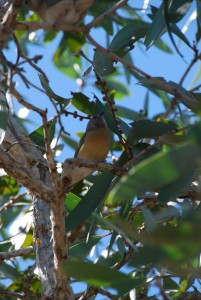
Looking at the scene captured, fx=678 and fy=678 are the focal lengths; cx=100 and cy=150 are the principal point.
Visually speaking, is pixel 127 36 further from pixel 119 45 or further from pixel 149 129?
pixel 149 129

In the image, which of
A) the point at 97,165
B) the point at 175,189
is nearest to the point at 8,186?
the point at 97,165

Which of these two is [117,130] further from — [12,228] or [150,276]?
[12,228]

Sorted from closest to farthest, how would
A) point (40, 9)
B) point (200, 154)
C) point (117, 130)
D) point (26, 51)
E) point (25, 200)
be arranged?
point (200, 154)
point (40, 9)
point (117, 130)
point (25, 200)
point (26, 51)

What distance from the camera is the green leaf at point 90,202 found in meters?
2.89

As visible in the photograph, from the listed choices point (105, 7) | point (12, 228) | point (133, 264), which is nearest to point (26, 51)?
point (105, 7)

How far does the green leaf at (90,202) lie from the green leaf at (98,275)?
3.38ft

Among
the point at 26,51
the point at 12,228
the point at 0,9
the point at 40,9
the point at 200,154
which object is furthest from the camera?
the point at 26,51

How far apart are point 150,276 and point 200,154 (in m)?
1.69

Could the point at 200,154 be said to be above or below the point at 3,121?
below

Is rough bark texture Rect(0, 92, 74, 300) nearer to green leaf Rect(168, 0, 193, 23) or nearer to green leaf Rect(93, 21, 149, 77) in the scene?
green leaf Rect(93, 21, 149, 77)

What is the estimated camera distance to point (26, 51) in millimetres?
5320

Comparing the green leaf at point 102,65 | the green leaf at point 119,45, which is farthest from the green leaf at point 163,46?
the green leaf at point 102,65

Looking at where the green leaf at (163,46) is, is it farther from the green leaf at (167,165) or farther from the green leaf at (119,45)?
the green leaf at (167,165)

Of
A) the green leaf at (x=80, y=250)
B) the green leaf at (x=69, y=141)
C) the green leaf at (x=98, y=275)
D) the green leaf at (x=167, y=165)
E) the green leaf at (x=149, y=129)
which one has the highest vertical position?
the green leaf at (x=69, y=141)
